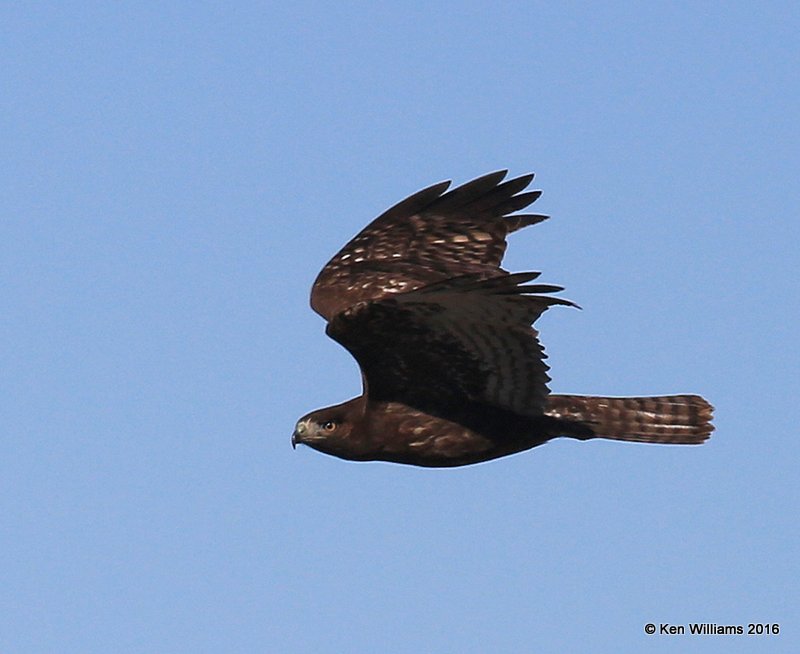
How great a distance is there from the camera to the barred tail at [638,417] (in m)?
12.9

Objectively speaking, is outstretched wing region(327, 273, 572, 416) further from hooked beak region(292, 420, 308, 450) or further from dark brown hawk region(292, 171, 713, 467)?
hooked beak region(292, 420, 308, 450)

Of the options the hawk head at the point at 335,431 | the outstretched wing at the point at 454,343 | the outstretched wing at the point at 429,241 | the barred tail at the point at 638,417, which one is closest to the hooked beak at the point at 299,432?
the hawk head at the point at 335,431

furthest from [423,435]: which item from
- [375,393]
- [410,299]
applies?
[410,299]

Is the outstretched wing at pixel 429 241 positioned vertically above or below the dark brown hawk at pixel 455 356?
above

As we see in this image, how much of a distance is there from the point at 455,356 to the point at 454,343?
0.17 metres

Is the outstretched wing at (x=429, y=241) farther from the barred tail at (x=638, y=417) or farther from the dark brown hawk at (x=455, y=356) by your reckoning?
the barred tail at (x=638, y=417)

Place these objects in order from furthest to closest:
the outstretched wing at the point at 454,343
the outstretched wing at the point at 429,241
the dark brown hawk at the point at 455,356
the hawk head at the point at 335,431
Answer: the outstretched wing at the point at 429,241, the hawk head at the point at 335,431, the dark brown hawk at the point at 455,356, the outstretched wing at the point at 454,343

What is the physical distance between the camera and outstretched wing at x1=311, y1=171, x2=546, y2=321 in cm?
1405

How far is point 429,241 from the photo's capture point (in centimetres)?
1462

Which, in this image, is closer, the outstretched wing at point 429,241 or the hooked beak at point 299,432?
the hooked beak at point 299,432

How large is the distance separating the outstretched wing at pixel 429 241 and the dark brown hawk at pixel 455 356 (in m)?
0.01

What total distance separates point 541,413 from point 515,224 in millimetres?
2376

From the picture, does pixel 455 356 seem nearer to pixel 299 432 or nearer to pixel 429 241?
pixel 299 432

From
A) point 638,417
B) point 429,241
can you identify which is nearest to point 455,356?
point 638,417
